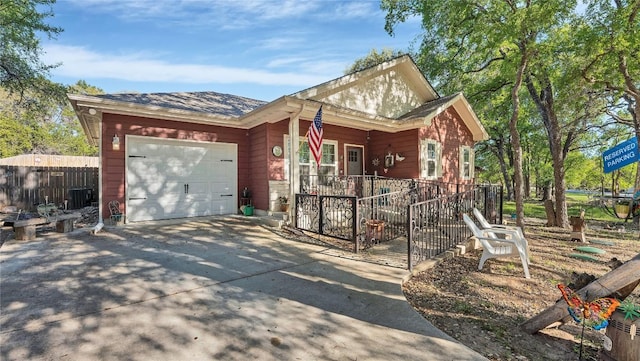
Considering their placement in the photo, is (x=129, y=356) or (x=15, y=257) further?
(x=15, y=257)

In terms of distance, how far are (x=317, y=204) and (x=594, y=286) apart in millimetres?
4975

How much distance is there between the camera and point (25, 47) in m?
12.2

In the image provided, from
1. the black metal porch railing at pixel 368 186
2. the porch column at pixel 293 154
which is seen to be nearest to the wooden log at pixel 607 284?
the porch column at pixel 293 154

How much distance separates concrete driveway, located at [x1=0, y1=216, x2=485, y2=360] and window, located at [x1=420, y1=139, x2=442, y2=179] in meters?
6.38

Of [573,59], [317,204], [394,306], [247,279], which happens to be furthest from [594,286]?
[573,59]

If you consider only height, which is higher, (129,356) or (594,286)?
(594,286)

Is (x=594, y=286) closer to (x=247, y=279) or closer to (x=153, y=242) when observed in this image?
(x=247, y=279)

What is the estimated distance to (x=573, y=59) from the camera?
8.27 m

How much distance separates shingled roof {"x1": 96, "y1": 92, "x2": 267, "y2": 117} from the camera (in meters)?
7.63

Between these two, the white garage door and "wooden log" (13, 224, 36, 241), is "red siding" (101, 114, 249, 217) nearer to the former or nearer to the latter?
the white garage door

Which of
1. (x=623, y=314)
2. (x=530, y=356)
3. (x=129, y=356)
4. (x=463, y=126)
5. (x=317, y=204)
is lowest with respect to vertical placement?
(x=530, y=356)

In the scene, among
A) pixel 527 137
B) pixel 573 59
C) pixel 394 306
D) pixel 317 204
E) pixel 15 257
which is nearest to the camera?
pixel 394 306

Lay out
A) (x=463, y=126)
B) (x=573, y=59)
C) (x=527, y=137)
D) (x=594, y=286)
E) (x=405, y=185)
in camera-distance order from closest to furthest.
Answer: (x=594, y=286) → (x=573, y=59) → (x=405, y=185) → (x=463, y=126) → (x=527, y=137)

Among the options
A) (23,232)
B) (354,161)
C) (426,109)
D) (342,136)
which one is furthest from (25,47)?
(426,109)
